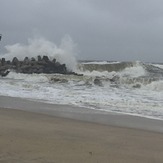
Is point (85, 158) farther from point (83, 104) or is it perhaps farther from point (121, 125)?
point (83, 104)

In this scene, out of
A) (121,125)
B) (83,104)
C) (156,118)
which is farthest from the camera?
(83,104)

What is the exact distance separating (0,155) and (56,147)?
0.83 metres

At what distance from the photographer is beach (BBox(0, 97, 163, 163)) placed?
15.6 feet

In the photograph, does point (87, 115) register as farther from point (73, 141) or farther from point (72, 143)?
point (72, 143)

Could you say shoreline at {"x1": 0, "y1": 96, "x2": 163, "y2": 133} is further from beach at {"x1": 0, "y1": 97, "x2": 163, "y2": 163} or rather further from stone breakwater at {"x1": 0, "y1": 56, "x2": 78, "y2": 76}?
stone breakwater at {"x1": 0, "y1": 56, "x2": 78, "y2": 76}

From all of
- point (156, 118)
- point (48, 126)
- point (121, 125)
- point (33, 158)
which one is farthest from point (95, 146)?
point (156, 118)

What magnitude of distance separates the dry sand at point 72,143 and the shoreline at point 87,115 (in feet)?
1.91

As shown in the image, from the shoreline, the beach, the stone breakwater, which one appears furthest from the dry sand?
the stone breakwater

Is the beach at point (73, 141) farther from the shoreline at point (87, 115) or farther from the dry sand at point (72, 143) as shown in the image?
the shoreline at point (87, 115)

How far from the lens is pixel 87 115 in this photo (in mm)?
9258

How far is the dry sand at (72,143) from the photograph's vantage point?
473cm

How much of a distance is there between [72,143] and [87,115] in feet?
12.2

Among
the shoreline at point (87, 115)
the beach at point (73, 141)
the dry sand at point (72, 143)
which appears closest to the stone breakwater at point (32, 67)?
the shoreline at point (87, 115)

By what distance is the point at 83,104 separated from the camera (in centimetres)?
1149
